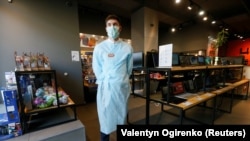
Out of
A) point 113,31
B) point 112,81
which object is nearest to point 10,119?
point 112,81

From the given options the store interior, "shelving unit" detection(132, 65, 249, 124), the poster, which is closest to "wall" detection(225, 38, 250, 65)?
the store interior

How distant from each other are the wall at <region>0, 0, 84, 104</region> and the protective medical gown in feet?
6.50

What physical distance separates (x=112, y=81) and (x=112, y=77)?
44 mm

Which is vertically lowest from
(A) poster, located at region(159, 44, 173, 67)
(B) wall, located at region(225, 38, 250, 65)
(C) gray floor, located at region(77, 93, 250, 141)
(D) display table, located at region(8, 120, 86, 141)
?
(C) gray floor, located at region(77, 93, 250, 141)

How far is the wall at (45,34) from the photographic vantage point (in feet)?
8.00

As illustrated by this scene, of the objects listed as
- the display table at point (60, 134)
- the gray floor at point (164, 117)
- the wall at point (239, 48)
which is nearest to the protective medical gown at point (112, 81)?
the display table at point (60, 134)

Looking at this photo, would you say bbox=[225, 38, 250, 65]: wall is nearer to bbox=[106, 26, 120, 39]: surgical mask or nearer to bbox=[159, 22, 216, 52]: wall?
bbox=[159, 22, 216, 52]: wall

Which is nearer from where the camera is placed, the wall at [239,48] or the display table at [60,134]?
the display table at [60,134]

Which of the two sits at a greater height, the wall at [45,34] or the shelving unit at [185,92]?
the wall at [45,34]

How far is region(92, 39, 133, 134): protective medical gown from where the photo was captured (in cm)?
139

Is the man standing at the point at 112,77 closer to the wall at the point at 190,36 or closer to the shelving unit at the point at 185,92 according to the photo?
the shelving unit at the point at 185,92

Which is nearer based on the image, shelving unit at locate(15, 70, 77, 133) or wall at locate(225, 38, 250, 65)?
shelving unit at locate(15, 70, 77, 133)

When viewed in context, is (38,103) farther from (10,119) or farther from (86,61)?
(86,61)

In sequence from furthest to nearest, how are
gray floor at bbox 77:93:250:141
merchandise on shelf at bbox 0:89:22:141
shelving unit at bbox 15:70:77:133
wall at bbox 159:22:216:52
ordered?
1. wall at bbox 159:22:216:52
2. gray floor at bbox 77:93:250:141
3. shelving unit at bbox 15:70:77:133
4. merchandise on shelf at bbox 0:89:22:141
